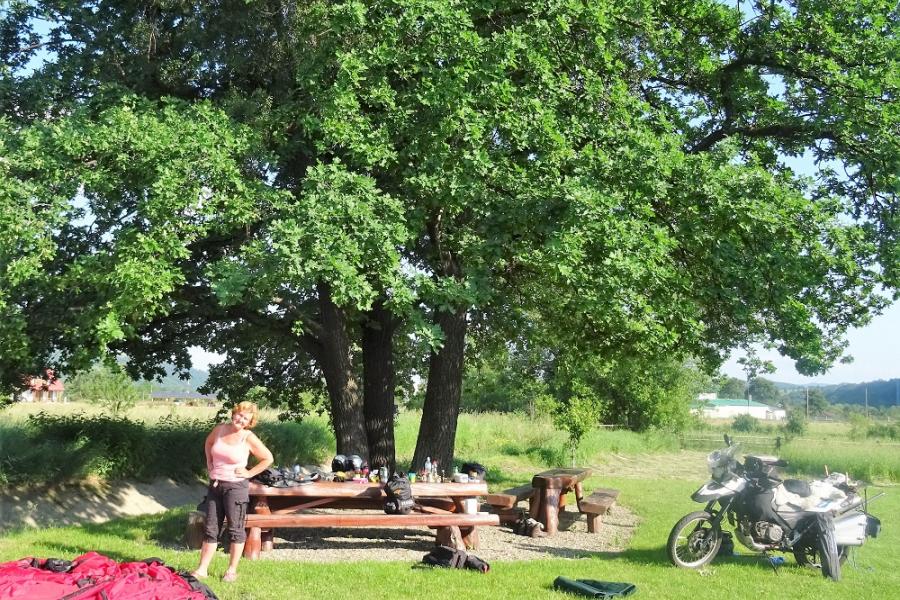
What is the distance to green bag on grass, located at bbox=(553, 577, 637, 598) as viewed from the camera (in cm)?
676

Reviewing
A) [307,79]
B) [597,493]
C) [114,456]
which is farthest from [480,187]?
[114,456]

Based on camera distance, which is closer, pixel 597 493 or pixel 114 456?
pixel 597 493

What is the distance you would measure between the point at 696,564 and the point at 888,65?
22.7 feet

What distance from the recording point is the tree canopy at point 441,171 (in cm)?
898

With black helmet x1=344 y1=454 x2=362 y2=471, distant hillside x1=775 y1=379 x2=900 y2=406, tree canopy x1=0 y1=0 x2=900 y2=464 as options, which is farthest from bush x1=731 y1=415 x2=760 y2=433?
distant hillside x1=775 y1=379 x2=900 y2=406

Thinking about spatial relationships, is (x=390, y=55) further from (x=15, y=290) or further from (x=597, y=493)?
(x=597, y=493)

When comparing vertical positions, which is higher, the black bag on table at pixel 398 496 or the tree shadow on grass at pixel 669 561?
the black bag on table at pixel 398 496

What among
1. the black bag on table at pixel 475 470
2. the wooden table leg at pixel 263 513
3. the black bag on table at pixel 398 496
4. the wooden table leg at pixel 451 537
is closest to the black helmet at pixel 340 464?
the black bag on table at pixel 398 496

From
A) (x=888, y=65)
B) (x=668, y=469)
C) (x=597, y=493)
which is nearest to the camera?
(x=888, y=65)

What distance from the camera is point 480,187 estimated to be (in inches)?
385

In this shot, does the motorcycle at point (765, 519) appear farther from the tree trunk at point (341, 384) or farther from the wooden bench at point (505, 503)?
the tree trunk at point (341, 384)

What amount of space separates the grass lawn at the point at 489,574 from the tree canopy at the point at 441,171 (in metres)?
2.12

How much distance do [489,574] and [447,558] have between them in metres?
0.52

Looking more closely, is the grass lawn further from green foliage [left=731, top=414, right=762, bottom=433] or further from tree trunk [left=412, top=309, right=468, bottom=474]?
green foliage [left=731, top=414, right=762, bottom=433]
